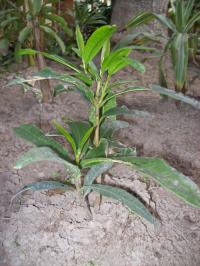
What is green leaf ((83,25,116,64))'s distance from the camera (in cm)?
74

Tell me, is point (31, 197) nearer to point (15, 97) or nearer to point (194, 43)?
point (15, 97)

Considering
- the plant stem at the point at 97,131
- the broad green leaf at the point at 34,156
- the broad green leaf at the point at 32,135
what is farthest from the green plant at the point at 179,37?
the broad green leaf at the point at 34,156

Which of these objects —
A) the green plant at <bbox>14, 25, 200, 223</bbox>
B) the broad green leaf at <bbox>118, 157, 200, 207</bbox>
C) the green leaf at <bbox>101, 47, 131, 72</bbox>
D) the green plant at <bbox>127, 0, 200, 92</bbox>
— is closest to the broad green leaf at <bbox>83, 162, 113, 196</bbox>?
the green plant at <bbox>14, 25, 200, 223</bbox>

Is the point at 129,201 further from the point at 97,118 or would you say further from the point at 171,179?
the point at 97,118

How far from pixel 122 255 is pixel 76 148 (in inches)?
13.5

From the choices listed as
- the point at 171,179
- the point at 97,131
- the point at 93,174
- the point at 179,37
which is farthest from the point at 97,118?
the point at 179,37

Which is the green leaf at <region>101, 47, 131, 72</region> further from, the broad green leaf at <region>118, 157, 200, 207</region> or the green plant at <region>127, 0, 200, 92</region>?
the green plant at <region>127, 0, 200, 92</region>

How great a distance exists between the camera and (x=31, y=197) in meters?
1.11

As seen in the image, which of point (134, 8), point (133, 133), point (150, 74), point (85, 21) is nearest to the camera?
point (133, 133)

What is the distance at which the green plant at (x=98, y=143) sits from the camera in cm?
71

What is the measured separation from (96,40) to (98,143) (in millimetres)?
325

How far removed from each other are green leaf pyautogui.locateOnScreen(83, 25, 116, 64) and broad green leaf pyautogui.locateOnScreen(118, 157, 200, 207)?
1.00 ft

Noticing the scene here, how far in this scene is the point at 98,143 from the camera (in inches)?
38.1

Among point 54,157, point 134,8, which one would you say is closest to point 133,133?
point 54,157
